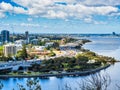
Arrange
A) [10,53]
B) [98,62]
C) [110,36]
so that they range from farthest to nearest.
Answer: [110,36] < [10,53] < [98,62]

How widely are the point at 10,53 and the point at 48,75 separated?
5.47 meters

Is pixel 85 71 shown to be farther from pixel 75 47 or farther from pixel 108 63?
pixel 75 47

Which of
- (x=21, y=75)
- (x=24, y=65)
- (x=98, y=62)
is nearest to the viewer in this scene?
(x=21, y=75)

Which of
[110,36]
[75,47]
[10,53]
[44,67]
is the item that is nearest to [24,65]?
[44,67]

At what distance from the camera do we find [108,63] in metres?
13.1

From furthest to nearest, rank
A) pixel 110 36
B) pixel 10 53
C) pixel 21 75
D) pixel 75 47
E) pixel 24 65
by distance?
pixel 110 36 < pixel 75 47 < pixel 10 53 < pixel 24 65 < pixel 21 75

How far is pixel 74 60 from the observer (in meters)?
12.5

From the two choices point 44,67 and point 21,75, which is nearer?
point 21,75

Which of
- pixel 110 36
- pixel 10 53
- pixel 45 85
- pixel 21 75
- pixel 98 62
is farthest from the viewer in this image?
pixel 110 36

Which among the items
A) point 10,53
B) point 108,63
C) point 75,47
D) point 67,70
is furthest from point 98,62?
point 75,47

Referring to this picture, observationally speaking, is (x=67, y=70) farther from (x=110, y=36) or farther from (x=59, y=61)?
(x=110, y=36)

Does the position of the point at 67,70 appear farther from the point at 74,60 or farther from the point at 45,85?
the point at 45,85

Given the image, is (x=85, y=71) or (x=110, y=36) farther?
(x=110, y=36)

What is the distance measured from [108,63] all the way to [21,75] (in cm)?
405
